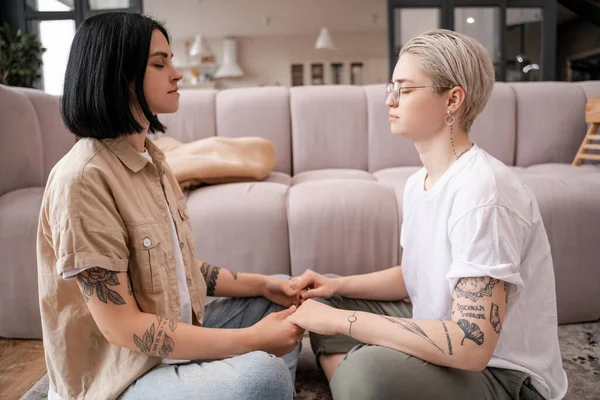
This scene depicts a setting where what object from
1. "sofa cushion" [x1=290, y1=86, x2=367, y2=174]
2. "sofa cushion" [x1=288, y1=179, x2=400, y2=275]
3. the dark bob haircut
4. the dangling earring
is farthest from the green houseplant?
the dangling earring

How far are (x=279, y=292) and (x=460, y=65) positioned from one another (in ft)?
2.28

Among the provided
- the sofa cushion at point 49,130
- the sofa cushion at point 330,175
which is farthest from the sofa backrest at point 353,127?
the sofa cushion at point 49,130

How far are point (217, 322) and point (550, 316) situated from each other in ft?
2.47

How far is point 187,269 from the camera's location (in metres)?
1.00

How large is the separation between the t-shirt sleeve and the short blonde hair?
0.23 meters

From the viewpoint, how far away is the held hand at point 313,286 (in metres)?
1.20

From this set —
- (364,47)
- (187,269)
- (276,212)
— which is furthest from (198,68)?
(187,269)

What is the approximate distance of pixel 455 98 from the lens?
0.92 m

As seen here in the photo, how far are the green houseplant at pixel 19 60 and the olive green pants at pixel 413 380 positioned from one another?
366 centimetres

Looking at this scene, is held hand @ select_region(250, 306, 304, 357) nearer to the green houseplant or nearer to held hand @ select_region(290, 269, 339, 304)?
held hand @ select_region(290, 269, 339, 304)

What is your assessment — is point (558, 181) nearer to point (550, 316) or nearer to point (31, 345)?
point (550, 316)

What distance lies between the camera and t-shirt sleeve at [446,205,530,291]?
31.6 inches

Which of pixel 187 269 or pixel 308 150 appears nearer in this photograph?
pixel 187 269

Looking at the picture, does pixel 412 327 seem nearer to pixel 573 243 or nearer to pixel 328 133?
pixel 573 243
